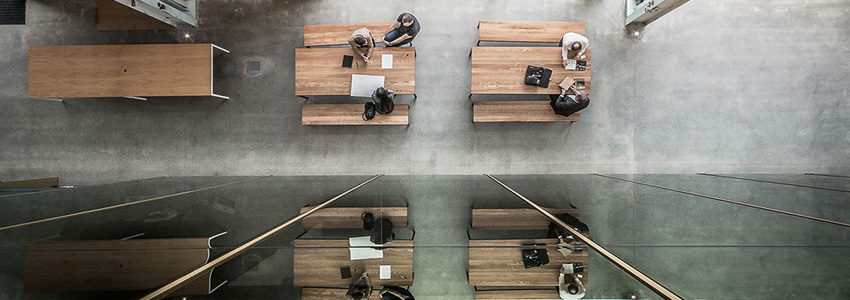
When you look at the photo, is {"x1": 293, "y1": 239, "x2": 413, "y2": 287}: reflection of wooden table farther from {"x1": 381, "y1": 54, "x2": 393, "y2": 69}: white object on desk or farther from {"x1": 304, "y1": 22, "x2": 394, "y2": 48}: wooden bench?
{"x1": 304, "y1": 22, "x2": 394, "y2": 48}: wooden bench

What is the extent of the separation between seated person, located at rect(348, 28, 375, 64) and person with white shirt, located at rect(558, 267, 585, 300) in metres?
3.03

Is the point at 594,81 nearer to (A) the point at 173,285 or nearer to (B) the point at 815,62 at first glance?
(B) the point at 815,62

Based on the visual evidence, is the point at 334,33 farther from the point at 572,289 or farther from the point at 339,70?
the point at 572,289

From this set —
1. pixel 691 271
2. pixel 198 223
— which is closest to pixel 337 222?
pixel 198 223

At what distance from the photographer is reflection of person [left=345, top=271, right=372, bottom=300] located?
942 millimetres

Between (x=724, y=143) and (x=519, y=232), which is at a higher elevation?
(x=724, y=143)

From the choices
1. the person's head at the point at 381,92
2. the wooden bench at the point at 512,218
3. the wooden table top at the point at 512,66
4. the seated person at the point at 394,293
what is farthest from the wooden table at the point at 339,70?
the seated person at the point at 394,293

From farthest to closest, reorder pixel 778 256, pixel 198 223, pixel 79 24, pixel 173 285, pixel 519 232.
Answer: pixel 79 24 < pixel 198 223 < pixel 519 232 < pixel 778 256 < pixel 173 285

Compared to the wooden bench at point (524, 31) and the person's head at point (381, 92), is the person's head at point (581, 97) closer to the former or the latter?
the wooden bench at point (524, 31)

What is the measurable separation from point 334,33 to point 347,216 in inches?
114

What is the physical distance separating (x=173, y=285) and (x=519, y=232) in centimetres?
115

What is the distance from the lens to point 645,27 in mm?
4219

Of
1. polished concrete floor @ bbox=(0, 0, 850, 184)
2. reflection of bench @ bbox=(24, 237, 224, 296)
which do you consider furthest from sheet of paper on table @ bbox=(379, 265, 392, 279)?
polished concrete floor @ bbox=(0, 0, 850, 184)

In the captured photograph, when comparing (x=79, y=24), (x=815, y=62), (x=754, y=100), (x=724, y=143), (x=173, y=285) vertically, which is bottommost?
(x=173, y=285)
